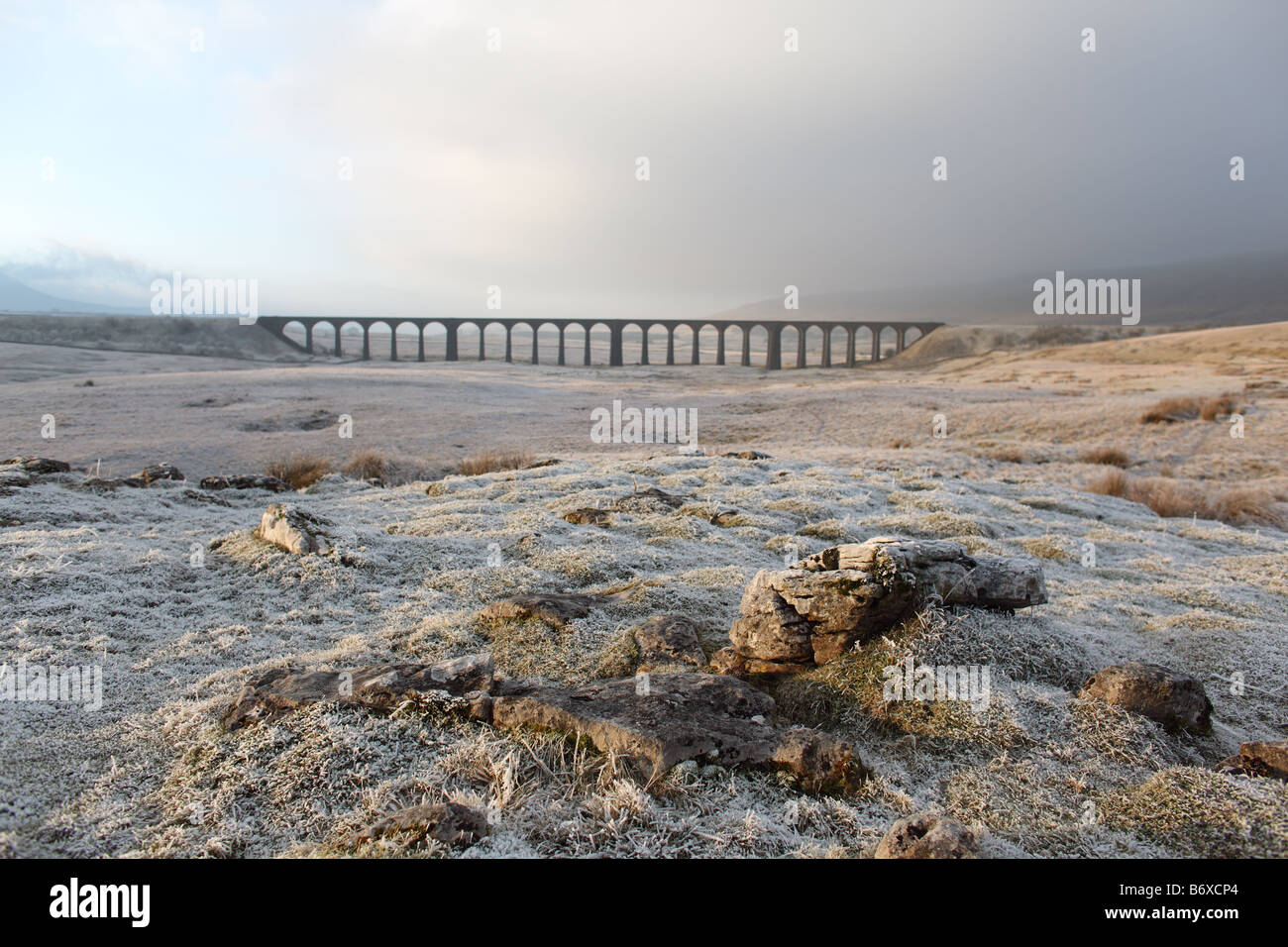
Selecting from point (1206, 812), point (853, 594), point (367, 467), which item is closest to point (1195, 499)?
point (853, 594)

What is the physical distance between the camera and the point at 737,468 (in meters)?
10.7

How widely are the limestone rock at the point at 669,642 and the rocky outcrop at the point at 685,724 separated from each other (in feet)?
1.17

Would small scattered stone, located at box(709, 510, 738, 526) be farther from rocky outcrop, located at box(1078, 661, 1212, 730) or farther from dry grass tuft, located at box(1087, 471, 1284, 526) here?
dry grass tuft, located at box(1087, 471, 1284, 526)

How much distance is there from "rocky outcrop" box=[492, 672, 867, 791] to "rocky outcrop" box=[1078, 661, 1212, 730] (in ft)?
4.85

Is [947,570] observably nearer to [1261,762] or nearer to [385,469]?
[1261,762]

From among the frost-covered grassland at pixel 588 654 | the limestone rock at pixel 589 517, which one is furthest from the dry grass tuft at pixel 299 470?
the limestone rock at pixel 589 517

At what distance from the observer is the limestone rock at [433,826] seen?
251 centimetres

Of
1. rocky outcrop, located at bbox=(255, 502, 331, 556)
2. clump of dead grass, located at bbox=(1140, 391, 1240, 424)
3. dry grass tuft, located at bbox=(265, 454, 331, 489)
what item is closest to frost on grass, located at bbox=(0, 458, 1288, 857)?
rocky outcrop, located at bbox=(255, 502, 331, 556)

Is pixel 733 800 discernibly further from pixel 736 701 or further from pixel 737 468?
pixel 737 468

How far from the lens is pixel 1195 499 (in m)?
10.6

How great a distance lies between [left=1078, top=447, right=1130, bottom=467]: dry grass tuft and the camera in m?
14.2

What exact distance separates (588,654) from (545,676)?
0.32 meters

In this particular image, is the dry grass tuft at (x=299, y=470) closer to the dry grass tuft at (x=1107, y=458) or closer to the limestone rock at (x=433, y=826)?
the limestone rock at (x=433, y=826)
